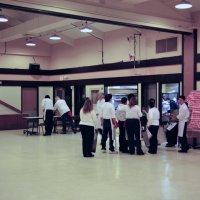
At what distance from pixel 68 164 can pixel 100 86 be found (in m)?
7.30

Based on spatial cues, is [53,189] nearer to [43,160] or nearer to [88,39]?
[43,160]

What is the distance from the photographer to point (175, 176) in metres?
6.16

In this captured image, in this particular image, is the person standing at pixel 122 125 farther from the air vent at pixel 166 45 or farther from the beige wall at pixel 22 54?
the beige wall at pixel 22 54

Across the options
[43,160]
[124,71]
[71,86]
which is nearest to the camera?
[43,160]

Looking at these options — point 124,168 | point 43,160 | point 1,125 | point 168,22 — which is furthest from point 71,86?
point 124,168

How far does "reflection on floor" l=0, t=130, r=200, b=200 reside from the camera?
5.08 m

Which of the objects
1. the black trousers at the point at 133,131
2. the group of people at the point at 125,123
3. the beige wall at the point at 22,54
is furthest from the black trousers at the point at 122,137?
the beige wall at the point at 22,54

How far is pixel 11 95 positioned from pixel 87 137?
8.94 m

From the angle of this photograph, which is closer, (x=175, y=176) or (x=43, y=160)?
(x=175, y=176)

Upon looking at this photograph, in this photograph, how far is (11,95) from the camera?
16.1 metres

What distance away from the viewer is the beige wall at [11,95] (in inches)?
623

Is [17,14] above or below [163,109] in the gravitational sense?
above

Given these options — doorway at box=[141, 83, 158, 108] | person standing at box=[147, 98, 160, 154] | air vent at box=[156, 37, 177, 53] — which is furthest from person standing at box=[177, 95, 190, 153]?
doorway at box=[141, 83, 158, 108]

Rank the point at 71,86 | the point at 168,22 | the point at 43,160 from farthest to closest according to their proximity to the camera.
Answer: the point at 71,86, the point at 168,22, the point at 43,160
